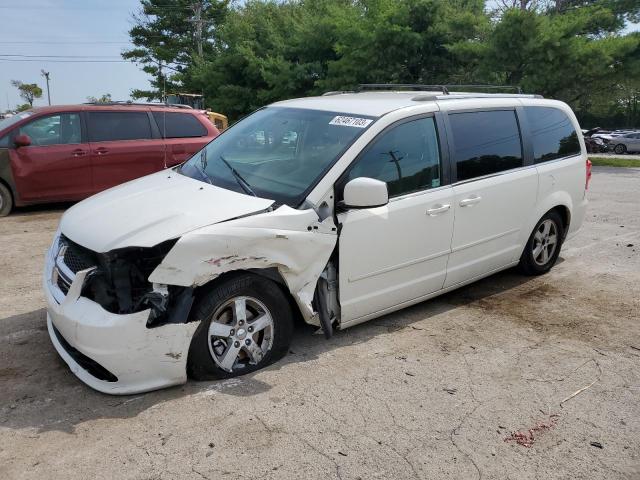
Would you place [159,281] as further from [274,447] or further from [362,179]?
[362,179]

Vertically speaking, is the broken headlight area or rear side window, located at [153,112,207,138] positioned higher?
rear side window, located at [153,112,207,138]

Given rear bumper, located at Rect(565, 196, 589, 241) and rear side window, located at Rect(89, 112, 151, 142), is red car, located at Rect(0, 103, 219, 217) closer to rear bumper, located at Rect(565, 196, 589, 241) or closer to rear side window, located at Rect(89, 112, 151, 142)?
rear side window, located at Rect(89, 112, 151, 142)

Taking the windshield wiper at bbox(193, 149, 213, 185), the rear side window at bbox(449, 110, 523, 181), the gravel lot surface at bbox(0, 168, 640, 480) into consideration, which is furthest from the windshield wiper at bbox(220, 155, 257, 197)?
the rear side window at bbox(449, 110, 523, 181)

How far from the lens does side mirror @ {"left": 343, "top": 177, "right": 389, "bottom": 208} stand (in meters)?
3.71

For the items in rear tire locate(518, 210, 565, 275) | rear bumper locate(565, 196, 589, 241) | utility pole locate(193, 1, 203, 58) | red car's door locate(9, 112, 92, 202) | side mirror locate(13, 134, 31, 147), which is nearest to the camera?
rear tire locate(518, 210, 565, 275)

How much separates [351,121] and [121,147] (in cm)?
617

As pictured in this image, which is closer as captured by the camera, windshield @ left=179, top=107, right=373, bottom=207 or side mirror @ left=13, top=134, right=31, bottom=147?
windshield @ left=179, top=107, right=373, bottom=207

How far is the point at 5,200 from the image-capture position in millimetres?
8758

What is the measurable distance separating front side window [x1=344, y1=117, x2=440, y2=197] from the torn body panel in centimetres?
50

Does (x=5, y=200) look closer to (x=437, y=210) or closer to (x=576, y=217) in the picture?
(x=437, y=210)

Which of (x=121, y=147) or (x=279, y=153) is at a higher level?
(x=279, y=153)

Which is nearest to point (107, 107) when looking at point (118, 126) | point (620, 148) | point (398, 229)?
point (118, 126)

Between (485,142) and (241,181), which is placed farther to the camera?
(485,142)

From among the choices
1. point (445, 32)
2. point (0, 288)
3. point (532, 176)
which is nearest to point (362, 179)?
point (532, 176)
